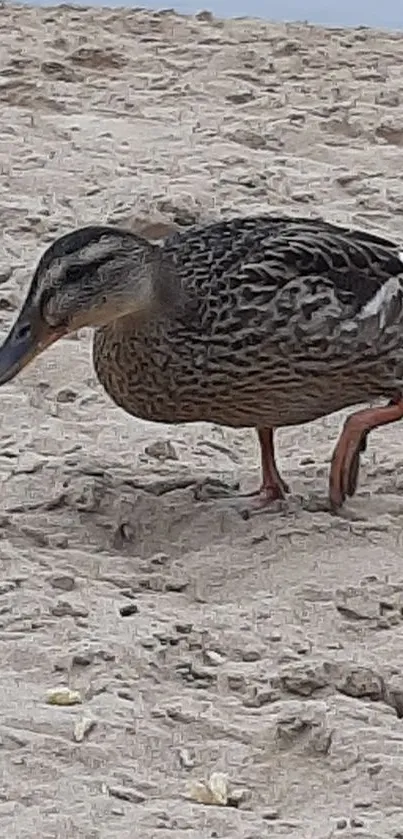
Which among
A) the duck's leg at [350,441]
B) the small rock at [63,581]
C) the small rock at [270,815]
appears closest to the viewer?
the small rock at [270,815]

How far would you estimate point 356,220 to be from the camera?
5672mm

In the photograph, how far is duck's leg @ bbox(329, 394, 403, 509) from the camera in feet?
13.6

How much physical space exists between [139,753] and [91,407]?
5.46 feet

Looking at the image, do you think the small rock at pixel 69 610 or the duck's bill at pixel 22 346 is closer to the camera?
the small rock at pixel 69 610

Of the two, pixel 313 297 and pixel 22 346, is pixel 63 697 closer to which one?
pixel 22 346

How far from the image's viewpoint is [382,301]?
161 inches

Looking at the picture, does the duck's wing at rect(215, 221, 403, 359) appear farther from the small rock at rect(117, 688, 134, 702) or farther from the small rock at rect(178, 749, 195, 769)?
the small rock at rect(178, 749, 195, 769)

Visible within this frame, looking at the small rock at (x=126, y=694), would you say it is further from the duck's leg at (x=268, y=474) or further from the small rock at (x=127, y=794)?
the duck's leg at (x=268, y=474)

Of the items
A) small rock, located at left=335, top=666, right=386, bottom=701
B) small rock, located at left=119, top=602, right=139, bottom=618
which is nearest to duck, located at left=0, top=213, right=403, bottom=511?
small rock, located at left=119, top=602, right=139, bottom=618

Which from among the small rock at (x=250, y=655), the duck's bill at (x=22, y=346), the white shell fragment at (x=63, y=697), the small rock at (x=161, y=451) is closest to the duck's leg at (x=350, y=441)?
the small rock at (x=161, y=451)

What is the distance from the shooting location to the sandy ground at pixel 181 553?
3.03 meters

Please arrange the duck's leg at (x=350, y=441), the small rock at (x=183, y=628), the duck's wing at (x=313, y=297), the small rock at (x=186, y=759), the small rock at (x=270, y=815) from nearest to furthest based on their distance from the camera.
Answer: the small rock at (x=270, y=815)
the small rock at (x=186, y=759)
the small rock at (x=183, y=628)
the duck's wing at (x=313, y=297)
the duck's leg at (x=350, y=441)

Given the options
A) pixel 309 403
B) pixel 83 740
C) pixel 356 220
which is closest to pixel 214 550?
pixel 309 403

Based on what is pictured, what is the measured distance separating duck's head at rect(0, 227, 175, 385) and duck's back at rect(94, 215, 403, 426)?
0.05 m
